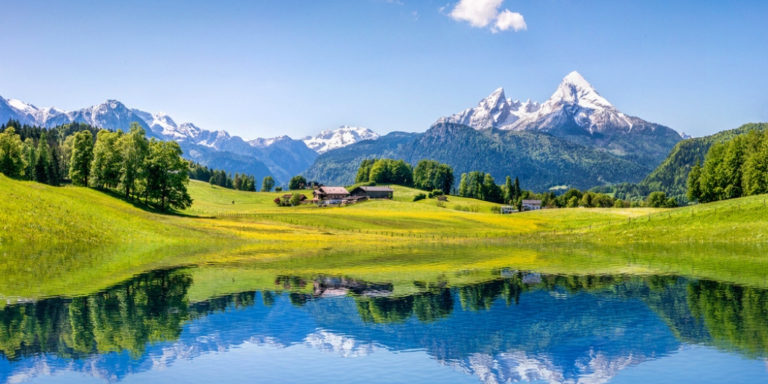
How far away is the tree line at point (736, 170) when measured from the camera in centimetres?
12500

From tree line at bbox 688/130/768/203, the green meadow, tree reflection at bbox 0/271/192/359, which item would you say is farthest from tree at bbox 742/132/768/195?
tree reflection at bbox 0/271/192/359

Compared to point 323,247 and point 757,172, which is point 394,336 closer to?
point 323,247

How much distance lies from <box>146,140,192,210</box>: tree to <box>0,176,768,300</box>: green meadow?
9814 millimetres

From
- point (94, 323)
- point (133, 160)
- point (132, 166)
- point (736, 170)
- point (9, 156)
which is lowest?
point (94, 323)

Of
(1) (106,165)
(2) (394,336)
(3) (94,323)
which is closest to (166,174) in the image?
(1) (106,165)

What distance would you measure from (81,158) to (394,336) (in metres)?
124

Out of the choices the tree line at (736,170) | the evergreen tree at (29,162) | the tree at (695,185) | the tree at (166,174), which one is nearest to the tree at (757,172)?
the tree line at (736,170)

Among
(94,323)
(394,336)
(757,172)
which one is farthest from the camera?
(757,172)

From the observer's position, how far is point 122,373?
75.7 ft

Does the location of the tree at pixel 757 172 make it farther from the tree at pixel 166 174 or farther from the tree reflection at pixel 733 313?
the tree at pixel 166 174

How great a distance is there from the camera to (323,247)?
284ft

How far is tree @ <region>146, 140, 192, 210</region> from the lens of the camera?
123m

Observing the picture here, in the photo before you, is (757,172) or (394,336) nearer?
(394,336)

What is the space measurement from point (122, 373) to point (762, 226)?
89.9 m
